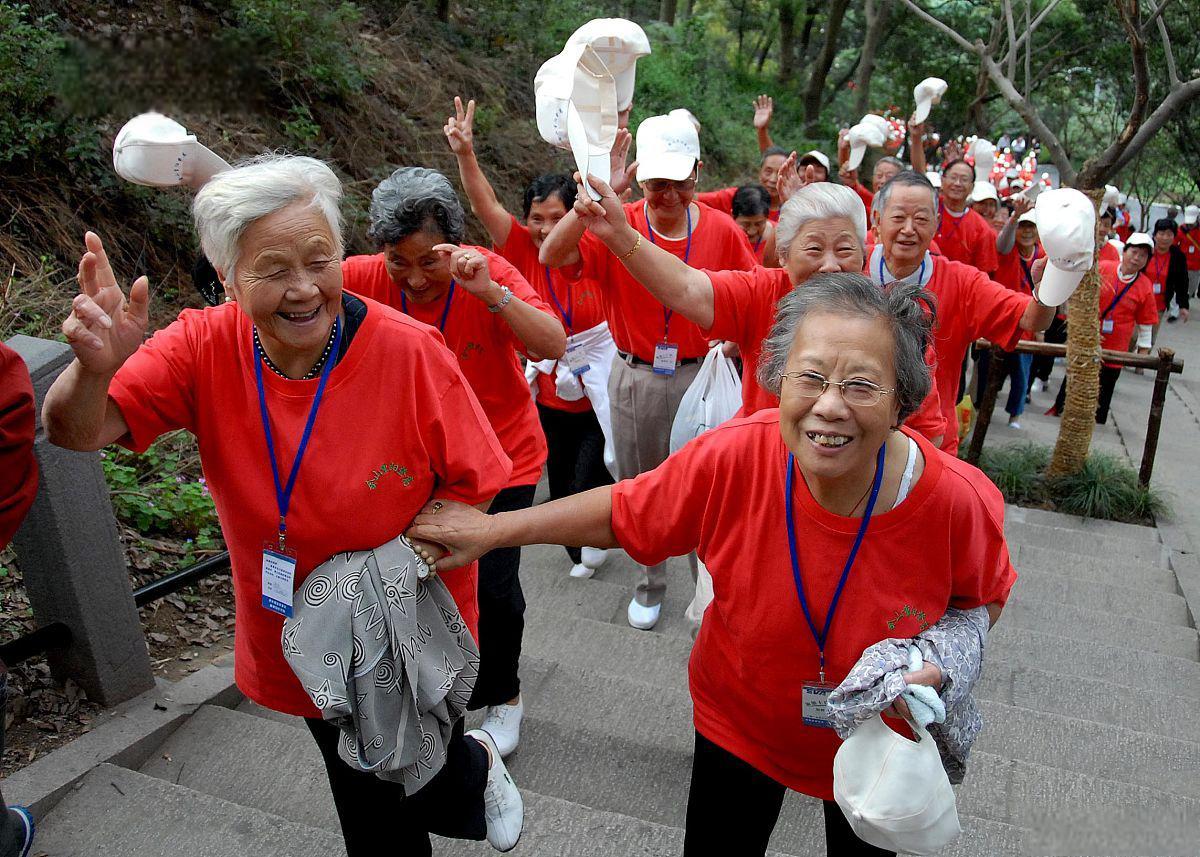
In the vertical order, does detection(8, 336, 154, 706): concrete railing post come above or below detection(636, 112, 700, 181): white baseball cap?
below

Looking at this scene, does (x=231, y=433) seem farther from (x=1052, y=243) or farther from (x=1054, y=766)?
(x=1054, y=766)

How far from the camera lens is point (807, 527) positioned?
6.95 ft

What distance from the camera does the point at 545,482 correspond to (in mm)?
6797

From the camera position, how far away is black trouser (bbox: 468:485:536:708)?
340cm

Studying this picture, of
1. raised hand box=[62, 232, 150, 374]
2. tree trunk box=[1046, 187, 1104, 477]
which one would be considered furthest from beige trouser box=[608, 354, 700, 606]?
tree trunk box=[1046, 187, 1104, 477]

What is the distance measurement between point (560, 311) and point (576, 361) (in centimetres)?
35

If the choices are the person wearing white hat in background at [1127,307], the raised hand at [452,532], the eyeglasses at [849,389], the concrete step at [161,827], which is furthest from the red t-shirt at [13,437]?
the person wearing white hat in background at [1127,307]

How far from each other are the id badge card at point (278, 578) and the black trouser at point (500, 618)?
1138mm

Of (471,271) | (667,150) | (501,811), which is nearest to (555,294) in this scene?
(667,150)

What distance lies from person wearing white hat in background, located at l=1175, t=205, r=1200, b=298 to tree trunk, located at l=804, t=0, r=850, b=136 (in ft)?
26.9

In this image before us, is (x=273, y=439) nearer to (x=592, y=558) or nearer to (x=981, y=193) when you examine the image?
(x=592, y=558)

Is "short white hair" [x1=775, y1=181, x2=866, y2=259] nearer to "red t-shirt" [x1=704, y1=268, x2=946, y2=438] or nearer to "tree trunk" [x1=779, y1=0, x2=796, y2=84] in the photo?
"red t-shirt" [x1=704, y1=268, x2=946, y2=438]

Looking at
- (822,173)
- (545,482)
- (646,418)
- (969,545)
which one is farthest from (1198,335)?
(969,545)

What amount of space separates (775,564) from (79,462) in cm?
231
